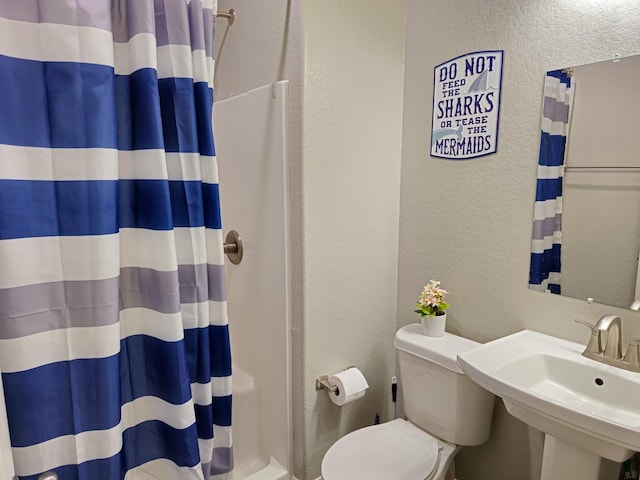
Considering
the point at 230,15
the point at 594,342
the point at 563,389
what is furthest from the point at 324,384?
the point at 230,15

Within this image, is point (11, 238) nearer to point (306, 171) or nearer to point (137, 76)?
point (137, 76)

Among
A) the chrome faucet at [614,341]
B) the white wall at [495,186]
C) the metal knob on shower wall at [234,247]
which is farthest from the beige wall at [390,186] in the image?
the metal knob on shower wall at [234,247]

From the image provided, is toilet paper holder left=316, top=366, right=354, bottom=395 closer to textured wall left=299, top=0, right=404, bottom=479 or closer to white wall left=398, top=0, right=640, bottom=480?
textured wall left=299, top=0, right=404, bottom=479

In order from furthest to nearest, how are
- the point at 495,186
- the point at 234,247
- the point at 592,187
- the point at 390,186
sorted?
the point at 234,247, the point at 390,186, the point at 495,186, the point at 592,187

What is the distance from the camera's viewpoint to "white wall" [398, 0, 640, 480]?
Result: 1.36 metres

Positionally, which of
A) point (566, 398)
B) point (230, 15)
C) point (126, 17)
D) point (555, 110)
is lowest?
point (566, 398)

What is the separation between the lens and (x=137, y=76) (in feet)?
3.56

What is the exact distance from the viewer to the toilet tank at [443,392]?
1.51m

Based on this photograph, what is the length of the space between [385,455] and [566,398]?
2.05 ft

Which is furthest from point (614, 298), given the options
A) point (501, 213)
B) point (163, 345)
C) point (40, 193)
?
point (40, 193)

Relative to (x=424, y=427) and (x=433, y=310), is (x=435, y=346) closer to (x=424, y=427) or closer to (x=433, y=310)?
(x=433, y=310)

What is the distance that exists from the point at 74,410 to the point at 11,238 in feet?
1.50

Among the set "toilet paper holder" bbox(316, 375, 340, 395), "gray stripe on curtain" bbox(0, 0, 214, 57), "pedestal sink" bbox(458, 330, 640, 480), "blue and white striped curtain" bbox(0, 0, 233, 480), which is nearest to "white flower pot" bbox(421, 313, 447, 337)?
"pedestal sink" bbox(458, 330, 640, 480)

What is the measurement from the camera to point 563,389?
129 cm
